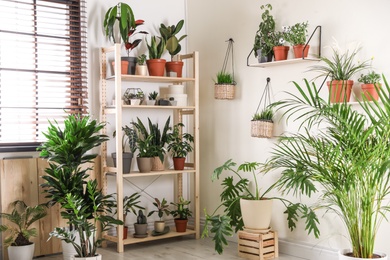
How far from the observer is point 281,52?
440 cm

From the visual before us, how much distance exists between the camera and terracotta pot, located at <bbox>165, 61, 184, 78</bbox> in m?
5.09

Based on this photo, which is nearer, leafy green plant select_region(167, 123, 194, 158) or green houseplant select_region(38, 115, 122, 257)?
green houseplant select_region(38, 115, 122, 257)

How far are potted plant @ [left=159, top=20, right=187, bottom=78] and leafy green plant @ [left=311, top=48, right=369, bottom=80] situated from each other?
1.45 metres

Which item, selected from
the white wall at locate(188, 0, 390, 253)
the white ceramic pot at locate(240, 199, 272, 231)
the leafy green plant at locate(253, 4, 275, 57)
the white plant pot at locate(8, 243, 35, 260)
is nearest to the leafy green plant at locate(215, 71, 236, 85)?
the white wall at locate(188, 0, 390, 253)

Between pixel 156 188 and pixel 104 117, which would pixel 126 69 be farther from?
pixel 156 188

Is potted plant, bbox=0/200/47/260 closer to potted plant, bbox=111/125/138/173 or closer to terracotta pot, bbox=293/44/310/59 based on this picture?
potted plant, bbox=111/125/138/173

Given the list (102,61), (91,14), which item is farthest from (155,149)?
(91,14)

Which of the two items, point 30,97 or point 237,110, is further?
point 237,110

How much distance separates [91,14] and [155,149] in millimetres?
1364

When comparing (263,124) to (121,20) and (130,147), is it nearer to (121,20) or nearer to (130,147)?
(130,147)

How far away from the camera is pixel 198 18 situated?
5.43m

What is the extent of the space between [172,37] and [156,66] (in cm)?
36

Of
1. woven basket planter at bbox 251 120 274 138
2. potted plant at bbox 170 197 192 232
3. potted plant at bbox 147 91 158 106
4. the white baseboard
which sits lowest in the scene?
the white baseboard

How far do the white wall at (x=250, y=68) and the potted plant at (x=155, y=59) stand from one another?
0.57 meters
